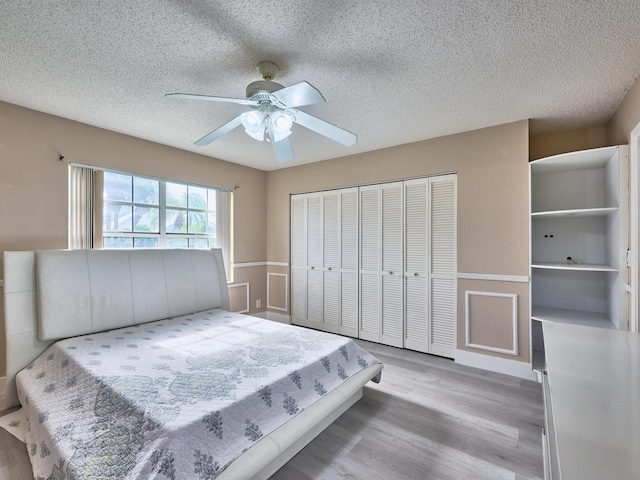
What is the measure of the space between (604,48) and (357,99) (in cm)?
151

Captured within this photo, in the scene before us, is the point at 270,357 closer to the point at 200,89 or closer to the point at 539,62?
the point at 200,89

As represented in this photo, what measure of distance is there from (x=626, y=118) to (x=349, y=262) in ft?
9.52

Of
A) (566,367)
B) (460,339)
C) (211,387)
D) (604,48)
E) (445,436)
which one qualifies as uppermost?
(604,48)

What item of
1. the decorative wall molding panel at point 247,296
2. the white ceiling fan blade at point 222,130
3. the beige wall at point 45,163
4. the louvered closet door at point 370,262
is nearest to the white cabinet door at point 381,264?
the louvered closet door at point 370,262

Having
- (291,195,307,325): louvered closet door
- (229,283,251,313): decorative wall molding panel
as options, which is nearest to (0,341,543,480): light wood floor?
(291,195,307,325): louvered closet door

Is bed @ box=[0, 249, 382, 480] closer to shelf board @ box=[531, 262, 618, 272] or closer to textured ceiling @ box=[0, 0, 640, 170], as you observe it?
textured ceiling @ box=[0, 0, 640, 170]

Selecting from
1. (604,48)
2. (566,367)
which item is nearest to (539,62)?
(604,48)

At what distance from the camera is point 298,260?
459 centimetres

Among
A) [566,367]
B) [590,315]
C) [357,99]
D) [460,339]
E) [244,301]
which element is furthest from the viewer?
[244,301]

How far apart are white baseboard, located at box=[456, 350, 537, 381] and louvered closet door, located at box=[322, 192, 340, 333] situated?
5.29 feet

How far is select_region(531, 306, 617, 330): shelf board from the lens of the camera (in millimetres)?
2542

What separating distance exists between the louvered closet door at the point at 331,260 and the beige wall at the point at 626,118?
280 cm

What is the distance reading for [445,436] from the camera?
2033 millimetres

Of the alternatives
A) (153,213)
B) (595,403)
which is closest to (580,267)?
(595,403)
